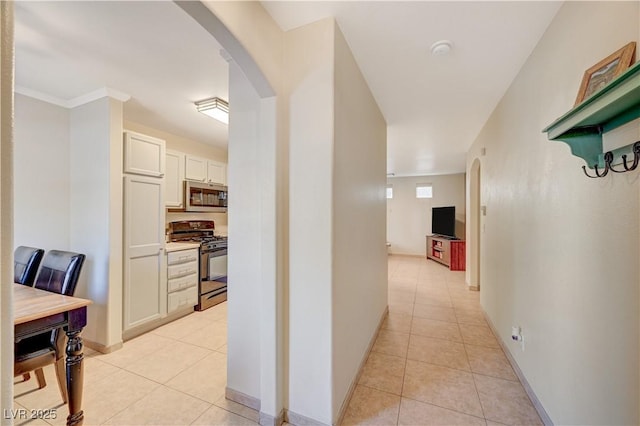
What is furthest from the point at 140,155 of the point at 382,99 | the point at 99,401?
the point at 382,99

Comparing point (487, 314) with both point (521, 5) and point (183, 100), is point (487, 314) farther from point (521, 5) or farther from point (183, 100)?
point (183, 100)

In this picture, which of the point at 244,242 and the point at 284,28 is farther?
the point at 244,242

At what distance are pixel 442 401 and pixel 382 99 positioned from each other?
2.60 m

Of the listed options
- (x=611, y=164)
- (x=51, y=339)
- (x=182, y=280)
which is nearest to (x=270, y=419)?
(x=51, y=339)

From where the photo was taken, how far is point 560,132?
3.43 feet

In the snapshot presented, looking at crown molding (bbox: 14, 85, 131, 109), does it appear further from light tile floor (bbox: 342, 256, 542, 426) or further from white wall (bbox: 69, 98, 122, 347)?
light tile floor (bbox: 342, 256, 542, 426)

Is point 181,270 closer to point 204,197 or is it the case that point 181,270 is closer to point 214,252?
point 214,252

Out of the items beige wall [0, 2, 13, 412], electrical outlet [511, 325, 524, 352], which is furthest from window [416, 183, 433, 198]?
beige wall [0, 2, 13, 412]

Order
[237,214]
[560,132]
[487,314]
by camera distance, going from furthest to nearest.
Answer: [487,314] < [237,214] < [560,132]

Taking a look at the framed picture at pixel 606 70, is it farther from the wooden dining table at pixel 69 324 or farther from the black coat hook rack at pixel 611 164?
the wooden dining table at pixel 69 324

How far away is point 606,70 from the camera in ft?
3.47

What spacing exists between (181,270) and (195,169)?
146 cm

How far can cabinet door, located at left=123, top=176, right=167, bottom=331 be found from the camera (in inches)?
104

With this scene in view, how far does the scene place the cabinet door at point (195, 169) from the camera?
3.68m
